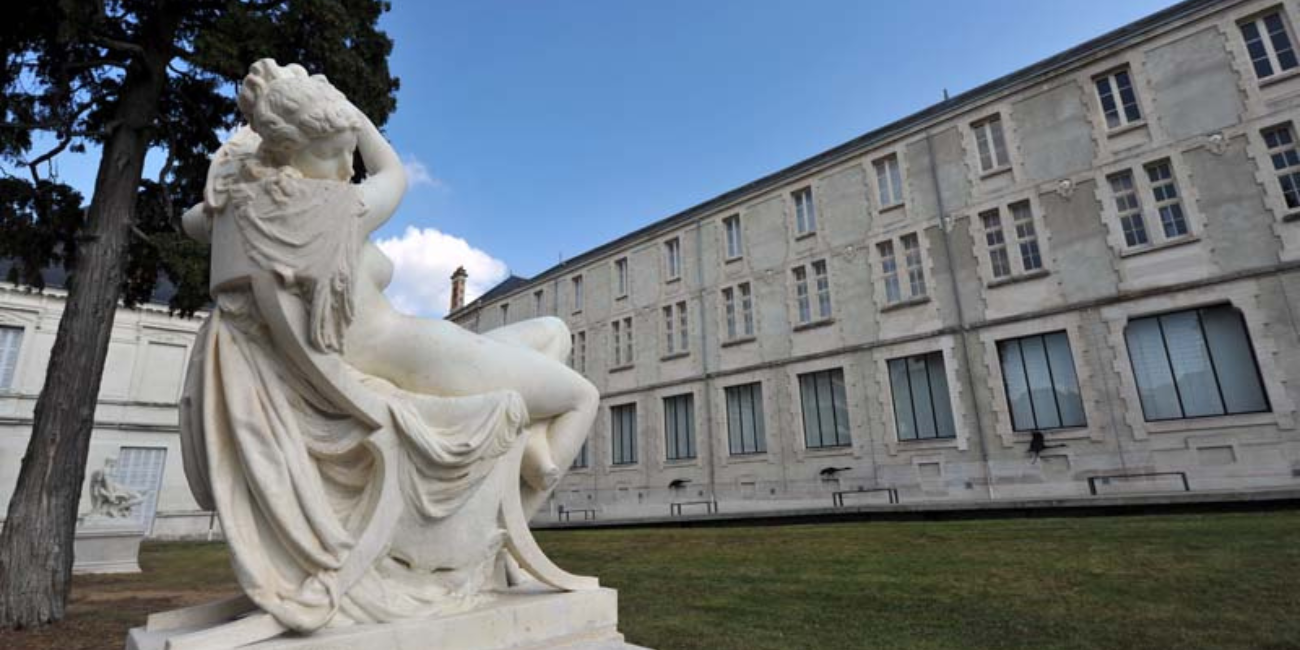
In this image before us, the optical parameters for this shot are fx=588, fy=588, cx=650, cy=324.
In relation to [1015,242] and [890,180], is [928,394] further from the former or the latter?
[890,180]

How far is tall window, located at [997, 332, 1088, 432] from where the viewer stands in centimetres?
1498

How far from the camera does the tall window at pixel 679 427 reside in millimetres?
22594

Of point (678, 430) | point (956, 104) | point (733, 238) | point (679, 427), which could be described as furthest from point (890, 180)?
point (678, 430)

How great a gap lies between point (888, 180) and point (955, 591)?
55.4 feet

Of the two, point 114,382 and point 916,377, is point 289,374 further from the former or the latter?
point 114,382

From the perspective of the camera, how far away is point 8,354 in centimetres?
2366

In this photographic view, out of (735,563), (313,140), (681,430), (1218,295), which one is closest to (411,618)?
(313,140)

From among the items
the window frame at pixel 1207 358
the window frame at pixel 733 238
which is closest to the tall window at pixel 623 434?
the window frame at pixel 733 238

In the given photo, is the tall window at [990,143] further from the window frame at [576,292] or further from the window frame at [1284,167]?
the window frame at [576,292]

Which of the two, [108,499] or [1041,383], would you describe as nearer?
[108,499]

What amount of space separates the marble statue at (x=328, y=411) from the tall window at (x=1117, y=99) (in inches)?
755

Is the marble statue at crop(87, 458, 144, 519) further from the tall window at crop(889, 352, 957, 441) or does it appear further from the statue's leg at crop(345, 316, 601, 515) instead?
the tall window at crop(889, 352, 957, 441)

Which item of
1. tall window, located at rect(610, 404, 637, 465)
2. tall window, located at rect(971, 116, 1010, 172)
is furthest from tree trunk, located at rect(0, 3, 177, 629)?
tall window, located at rect(610, 404, 637, 465)

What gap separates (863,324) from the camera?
18703mm
